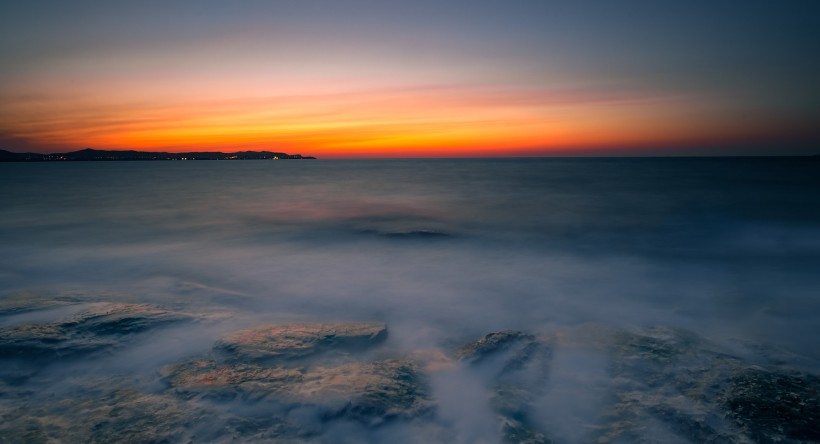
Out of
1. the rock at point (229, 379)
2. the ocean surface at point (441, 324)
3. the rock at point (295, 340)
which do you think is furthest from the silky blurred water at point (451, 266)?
the rock at point (229, 379)

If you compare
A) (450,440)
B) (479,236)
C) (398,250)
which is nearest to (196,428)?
(450,440)

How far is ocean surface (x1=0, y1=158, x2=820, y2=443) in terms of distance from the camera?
3.54 meters

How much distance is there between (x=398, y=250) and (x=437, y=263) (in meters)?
1.70

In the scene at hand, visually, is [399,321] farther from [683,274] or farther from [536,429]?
[683,274]

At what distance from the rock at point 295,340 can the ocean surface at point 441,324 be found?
182 mm

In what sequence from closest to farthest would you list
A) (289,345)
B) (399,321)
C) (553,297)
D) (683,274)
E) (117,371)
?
1. (117,371)
2. (289,345)
3. (399,321)
4. (553,297)
5. (683,274)

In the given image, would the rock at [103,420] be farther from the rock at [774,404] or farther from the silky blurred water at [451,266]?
the rock at [774,404]

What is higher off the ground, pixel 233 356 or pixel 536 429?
pixel 233 356

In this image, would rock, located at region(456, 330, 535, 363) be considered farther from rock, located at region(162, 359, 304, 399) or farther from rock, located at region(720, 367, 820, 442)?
rock, located at region(720, 367, 820, 442)

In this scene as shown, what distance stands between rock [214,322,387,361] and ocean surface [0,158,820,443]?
0.18 metres

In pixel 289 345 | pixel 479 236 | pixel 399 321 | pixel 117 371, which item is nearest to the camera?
pixel 117 371

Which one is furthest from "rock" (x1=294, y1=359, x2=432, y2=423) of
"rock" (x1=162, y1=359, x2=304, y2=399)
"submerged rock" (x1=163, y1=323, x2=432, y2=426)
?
"rock" (x1=162, y1=359, x2=304, y2=399)

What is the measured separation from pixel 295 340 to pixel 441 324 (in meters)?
2.20

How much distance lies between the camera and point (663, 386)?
3.98 meters
